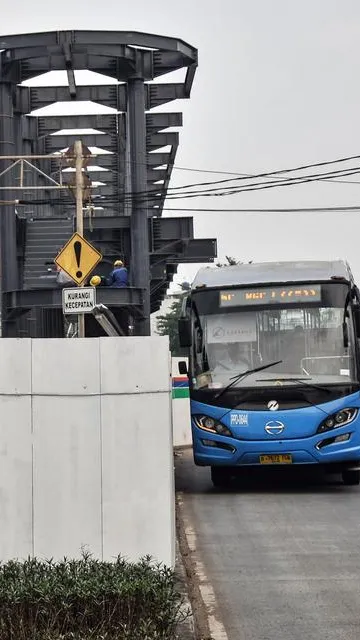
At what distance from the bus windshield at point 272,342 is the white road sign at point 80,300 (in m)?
2.12

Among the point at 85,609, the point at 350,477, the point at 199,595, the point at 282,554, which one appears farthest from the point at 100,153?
the point at 85,609

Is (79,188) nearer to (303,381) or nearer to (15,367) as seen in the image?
(303,381)

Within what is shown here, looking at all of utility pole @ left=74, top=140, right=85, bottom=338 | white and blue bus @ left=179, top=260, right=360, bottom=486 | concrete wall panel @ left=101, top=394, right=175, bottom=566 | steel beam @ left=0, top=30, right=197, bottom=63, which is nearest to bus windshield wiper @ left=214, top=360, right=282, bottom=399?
white and blue bus @ left=179, top=260, right=360, bottom=486

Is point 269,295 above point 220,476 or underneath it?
above

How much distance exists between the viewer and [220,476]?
49.8 ft

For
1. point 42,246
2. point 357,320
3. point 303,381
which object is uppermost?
point 42,246

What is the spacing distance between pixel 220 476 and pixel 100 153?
2151cm

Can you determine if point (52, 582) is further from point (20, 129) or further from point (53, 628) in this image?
point (20, 129)

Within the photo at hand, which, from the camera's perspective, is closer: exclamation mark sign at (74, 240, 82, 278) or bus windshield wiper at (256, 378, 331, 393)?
bus windshield wiper at (256, 378, 331, 393)

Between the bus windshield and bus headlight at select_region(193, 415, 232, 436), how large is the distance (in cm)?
47

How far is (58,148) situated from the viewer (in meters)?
43.5

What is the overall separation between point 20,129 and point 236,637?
1251 inches

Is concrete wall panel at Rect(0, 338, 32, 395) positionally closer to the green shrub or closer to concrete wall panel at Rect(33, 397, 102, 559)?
concrete wall panel at Rect(33, 397, 102, 559)

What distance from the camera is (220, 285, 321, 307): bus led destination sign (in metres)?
14.7
